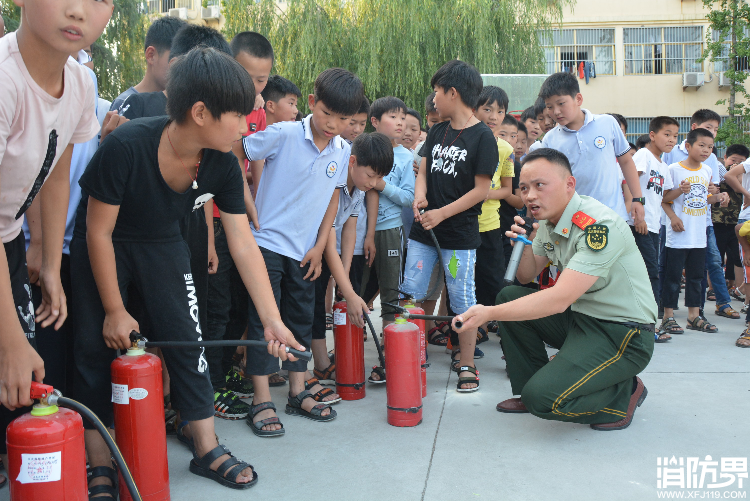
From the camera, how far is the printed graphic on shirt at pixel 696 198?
16.0 feet

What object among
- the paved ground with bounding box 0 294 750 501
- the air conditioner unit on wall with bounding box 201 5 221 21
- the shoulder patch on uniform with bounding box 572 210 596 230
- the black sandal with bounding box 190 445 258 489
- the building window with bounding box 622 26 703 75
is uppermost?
the air conditioner unit on wall with bounding box 201 5 221 21

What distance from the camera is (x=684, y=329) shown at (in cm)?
479

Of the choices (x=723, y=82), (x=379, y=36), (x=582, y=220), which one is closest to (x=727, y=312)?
(x=582, y=220)

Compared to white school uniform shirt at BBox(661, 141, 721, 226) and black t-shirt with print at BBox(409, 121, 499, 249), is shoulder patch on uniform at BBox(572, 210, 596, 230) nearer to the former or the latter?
black t-shirt with print at BBox(409, 121, 499, 249)

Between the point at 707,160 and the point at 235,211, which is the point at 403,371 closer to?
the point at 235,211

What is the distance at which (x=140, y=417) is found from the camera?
1970mm

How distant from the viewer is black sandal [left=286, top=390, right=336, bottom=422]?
2.85m

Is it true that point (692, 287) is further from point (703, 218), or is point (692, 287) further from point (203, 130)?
point (203, 130)

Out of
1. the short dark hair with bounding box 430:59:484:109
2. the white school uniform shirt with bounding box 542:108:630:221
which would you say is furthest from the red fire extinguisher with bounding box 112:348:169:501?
the white school uniform shirt with bounding box 542:108:630:221

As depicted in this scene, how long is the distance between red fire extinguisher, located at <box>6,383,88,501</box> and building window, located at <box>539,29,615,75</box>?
20485 millimetres

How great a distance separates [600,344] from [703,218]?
2.80 meters

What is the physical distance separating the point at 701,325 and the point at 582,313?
2.48m

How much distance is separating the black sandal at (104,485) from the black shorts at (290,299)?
2.85 feet

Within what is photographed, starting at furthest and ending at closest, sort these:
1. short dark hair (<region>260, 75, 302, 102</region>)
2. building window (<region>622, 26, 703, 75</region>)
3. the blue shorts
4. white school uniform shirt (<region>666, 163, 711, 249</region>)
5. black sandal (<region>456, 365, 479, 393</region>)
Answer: building window (<region>622, 26, 703, 75</region>) → white school uniform shirt (<region>666, 163, 711, 249</region>) → short dark hair (<region>260, 75, 302, 102</region>) → the blue shorts → black sandal (<region>456, 365, 479, 393</region>)
